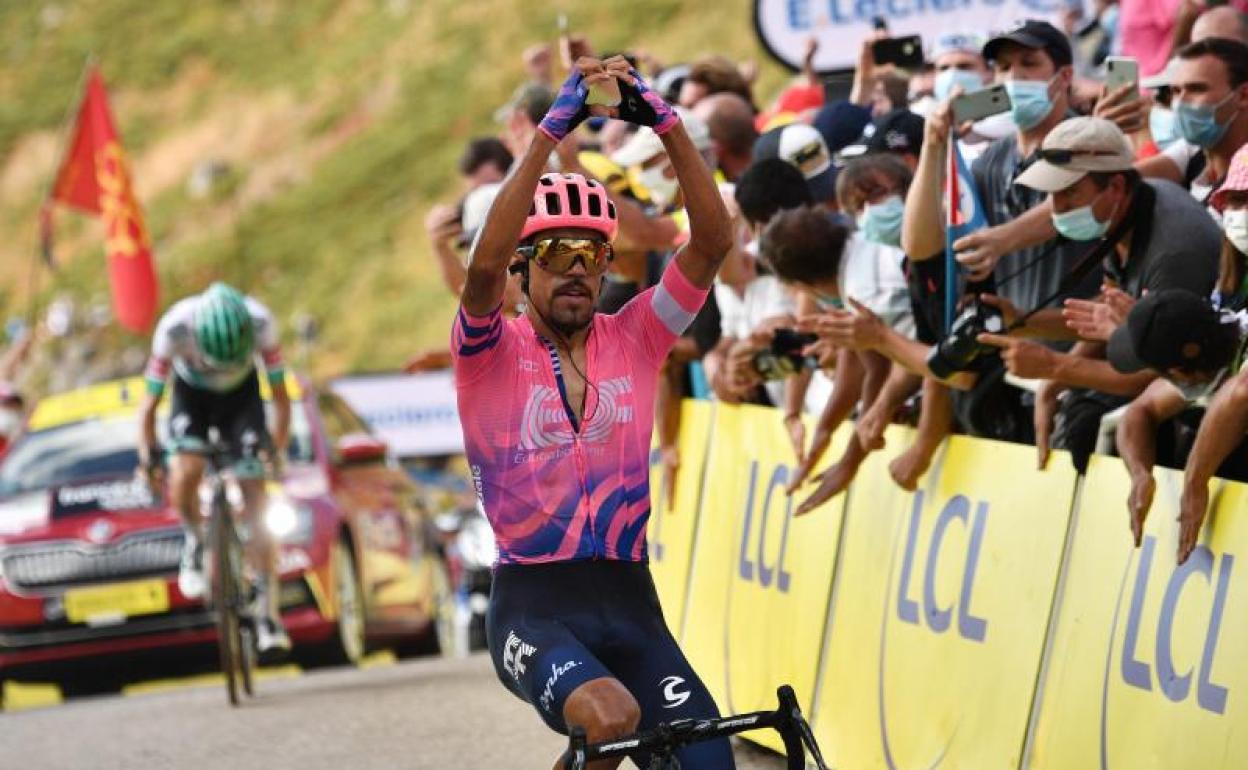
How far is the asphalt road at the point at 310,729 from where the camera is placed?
10.8 m

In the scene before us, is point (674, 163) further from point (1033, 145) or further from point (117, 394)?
point (117, 394)

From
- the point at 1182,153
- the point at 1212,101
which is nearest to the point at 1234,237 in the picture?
the point at 1212,101

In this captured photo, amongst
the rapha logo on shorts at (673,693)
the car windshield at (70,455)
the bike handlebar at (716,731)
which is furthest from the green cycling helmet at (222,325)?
the bike handlebar at (716,731)

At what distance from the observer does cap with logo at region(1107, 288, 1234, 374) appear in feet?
22.4

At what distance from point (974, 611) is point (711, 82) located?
4744 mm

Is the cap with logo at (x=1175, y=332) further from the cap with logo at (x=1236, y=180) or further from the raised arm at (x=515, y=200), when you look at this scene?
the raised arm at (x=515, y=200)

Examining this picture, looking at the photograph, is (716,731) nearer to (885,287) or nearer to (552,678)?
(552,678)

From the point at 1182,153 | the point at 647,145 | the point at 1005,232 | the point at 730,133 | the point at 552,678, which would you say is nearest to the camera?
the point at 552,678

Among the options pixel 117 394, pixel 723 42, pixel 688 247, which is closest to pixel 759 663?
pixel 688 247

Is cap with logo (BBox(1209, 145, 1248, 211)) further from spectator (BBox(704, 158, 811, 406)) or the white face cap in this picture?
the white face cap

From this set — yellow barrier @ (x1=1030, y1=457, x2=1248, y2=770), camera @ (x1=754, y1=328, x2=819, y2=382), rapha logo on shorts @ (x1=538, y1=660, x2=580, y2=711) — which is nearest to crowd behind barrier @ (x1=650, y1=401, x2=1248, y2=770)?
yellow barrier @ (x1=1030, y1=457, x2=1248, y2=770)

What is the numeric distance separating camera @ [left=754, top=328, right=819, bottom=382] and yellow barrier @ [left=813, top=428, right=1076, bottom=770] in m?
0.81

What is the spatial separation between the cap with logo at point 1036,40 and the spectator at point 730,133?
2552 millimetres

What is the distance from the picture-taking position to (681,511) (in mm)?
11773
